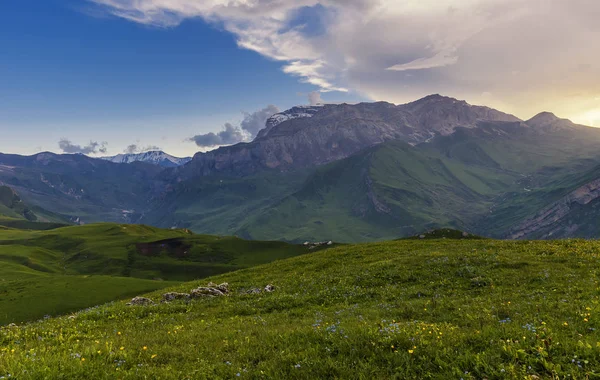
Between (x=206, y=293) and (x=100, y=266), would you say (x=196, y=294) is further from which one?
(x=100, y=266)

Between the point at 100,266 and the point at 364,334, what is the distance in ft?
568

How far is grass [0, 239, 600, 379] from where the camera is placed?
9.34 meters

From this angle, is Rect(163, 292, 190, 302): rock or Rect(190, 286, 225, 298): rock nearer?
Rect(190, 286, 225, 298): rock

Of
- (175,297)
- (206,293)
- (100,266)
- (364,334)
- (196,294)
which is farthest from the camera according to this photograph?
(100,266)


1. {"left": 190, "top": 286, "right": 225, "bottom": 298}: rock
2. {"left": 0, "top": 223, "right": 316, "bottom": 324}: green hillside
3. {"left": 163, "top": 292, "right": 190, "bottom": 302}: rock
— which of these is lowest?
{"left": 0, "top": 223, "right": 316, "bottom": 324}: green hillside

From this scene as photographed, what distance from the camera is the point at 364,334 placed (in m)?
11.8

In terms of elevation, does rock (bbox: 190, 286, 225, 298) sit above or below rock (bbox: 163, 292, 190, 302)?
above

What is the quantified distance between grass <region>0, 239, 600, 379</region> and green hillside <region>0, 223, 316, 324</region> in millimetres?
56002

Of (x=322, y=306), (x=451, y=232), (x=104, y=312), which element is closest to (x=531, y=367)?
(x=322, y=306)

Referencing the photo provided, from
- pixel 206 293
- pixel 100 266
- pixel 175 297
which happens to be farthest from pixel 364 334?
pixel 100 266

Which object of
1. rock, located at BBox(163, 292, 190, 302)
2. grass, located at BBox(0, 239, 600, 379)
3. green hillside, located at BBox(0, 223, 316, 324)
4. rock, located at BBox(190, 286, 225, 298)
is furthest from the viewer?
green hillside, located at BBox(0, 223, 316, 324)

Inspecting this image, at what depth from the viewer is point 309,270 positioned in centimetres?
4103

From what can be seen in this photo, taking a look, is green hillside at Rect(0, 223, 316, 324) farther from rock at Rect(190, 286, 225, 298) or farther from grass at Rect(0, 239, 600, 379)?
grass at Rect(0, 239, 600, 379)

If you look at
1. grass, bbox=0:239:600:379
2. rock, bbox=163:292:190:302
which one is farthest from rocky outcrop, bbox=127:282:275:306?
grass, bbox=0:239:600:379
